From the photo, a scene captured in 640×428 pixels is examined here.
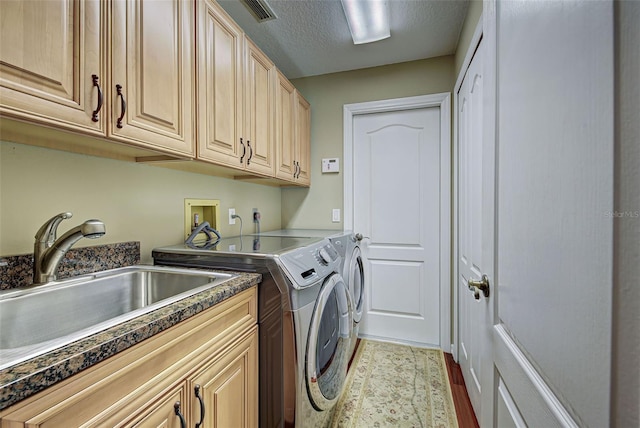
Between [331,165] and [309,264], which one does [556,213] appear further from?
[331,165]

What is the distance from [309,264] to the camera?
1.26m

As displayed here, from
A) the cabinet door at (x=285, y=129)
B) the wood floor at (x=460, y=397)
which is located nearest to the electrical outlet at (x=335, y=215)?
the cabinet door at (x=285, y=129)

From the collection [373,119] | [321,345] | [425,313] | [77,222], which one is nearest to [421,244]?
[425,313]

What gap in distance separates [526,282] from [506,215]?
7.5 inches

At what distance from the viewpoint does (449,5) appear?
1694mm

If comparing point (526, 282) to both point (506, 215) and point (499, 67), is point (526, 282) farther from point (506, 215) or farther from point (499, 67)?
point (499, 67)

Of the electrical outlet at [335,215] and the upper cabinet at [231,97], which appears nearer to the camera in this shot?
the upper cabinet at [231,97]

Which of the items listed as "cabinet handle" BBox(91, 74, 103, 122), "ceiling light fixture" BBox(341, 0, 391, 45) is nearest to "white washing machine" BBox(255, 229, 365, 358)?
"cabinet handle" BBox(91, 74, 103, 122)

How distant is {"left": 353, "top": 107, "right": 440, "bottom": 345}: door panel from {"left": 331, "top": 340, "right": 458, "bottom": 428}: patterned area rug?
0.26 m

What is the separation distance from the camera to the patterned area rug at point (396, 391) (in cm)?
156

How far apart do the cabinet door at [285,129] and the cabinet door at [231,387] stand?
1188mm

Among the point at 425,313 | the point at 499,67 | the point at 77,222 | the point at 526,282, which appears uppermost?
the point at 499,67

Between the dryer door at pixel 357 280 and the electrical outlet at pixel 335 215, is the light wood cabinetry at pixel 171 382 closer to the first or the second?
the dryer door at pixel 357 280

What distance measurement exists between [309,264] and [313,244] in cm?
23
